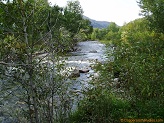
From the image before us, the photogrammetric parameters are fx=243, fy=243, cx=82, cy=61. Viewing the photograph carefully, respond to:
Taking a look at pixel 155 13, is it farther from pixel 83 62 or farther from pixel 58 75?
pixel 58 75

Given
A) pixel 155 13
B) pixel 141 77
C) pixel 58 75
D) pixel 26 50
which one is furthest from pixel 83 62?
pixel 26 50

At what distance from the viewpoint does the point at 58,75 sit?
5.45 m

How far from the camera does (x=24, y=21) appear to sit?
456 centimetres

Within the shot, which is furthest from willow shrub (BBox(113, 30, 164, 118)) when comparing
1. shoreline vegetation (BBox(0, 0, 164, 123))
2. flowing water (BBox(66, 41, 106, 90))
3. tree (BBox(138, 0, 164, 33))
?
tree (BBox(138, 0, 164, 33))

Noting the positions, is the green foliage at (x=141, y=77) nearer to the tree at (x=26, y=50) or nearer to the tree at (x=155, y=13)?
the tree at (x=26, y=50)

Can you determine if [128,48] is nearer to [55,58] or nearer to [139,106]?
[139,106]

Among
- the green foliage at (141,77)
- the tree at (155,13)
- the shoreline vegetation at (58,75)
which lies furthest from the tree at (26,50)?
the tree at (155,13)

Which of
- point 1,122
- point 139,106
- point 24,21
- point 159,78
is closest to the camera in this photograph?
point 24,21

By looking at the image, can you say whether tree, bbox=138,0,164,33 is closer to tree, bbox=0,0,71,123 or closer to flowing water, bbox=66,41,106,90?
flowing water, bbox=66,41,106,90

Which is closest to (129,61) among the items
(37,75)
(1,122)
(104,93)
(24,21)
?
(104,93)

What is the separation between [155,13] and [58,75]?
969 inches

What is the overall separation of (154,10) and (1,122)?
23.3 meters

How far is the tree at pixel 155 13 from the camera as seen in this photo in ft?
87.6

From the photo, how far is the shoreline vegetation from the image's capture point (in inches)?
182
